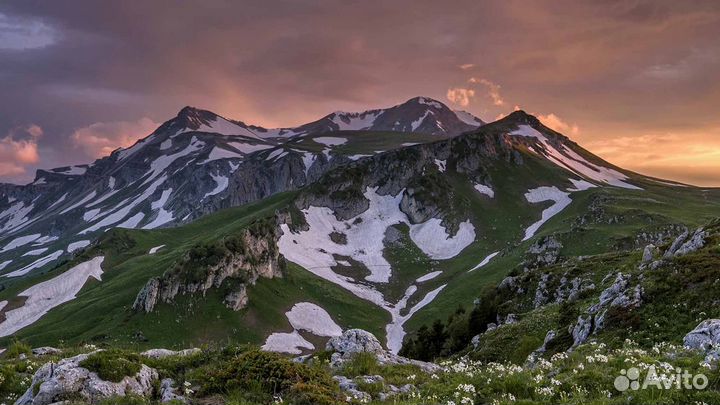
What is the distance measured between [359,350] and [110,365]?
31.8 ft

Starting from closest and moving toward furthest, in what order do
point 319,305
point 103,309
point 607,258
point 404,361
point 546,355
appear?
point 404,361
point 546,355
point 607,258
point 103,309
point 319,305

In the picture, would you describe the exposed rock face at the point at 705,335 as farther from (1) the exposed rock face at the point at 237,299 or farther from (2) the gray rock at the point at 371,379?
(1) the exposed rock face at the point at 237,299

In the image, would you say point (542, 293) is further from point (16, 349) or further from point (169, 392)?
point (16, 349)

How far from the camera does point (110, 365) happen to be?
14781 millimetres

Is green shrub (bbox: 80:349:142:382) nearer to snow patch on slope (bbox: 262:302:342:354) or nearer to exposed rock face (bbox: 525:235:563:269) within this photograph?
snow patch on slope (bbox: 262:302:342:354)

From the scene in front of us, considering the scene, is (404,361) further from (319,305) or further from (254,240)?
(254,240)

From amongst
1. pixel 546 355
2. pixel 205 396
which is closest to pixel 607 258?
pixel 546 355

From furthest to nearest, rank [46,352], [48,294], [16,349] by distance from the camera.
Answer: [48,294] → [46,352] → [16,349]

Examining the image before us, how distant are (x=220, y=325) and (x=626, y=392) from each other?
121708 mm

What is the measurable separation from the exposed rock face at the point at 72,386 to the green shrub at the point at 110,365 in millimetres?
140

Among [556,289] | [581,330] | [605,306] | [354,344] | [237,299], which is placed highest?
[354,344]

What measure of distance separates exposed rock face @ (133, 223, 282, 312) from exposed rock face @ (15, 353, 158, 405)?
389 ft

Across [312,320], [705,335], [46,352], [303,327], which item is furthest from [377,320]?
[705,335]

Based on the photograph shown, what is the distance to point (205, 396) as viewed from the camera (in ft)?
46.9
